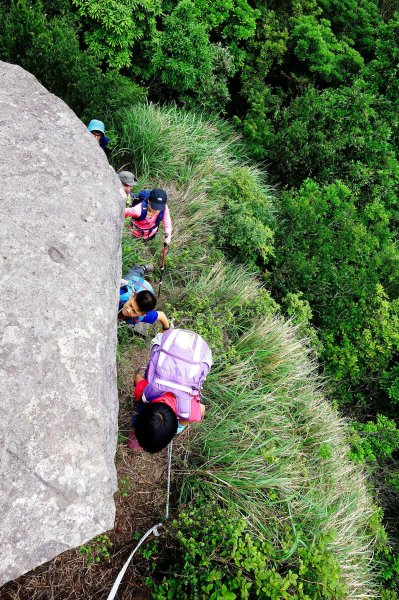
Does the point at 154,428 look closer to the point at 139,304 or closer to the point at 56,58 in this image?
the point at 139,304

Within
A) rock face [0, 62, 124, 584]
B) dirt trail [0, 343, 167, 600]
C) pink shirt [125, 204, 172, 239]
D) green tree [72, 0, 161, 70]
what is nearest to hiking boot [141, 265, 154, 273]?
pink shirt [125, 204, 172, 239]

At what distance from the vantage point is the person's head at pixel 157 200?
4.57 meters

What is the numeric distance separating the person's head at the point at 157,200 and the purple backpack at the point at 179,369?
181 cm

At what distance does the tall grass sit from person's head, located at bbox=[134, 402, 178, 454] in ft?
Result: 3.53

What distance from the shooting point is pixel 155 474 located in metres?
3.80

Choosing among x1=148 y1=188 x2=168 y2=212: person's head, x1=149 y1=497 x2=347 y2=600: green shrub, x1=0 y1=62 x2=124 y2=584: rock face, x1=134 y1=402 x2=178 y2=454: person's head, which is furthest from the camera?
x1=148 y1=188 x2=168 y2=212: person's head

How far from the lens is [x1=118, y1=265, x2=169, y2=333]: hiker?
359 cm

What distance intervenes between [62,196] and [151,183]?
11.4 ft

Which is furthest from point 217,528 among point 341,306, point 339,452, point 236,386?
point 341,306

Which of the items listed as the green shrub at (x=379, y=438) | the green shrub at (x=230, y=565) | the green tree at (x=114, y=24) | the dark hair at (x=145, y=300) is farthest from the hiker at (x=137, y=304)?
the green tree at (x=114, y=24)

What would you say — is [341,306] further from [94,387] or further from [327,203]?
[94,387]

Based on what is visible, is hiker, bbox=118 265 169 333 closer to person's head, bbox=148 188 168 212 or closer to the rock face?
the rock face

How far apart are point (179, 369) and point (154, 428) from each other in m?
0.49

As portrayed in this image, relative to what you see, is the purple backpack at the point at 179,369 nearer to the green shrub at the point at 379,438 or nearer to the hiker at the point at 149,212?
the hiker at the point at 149,212
